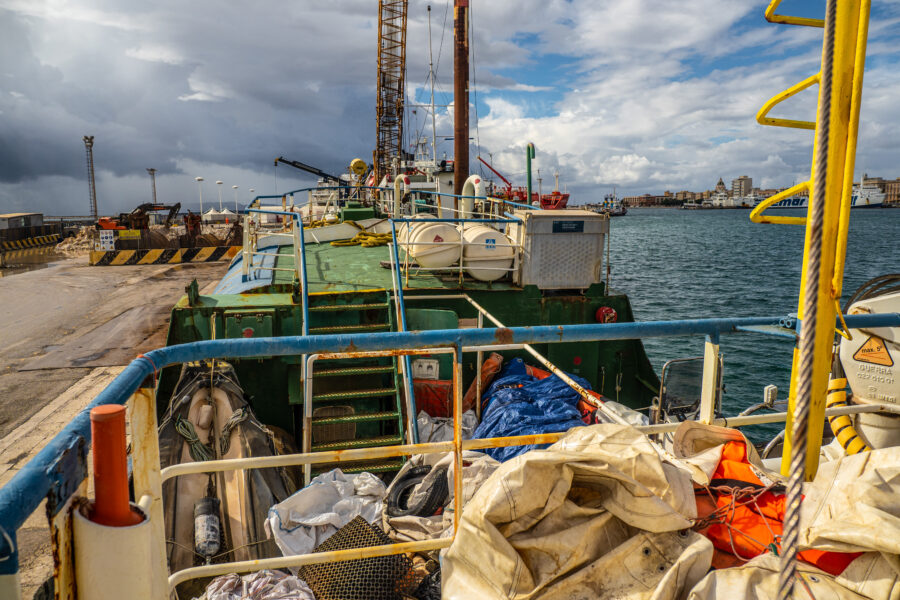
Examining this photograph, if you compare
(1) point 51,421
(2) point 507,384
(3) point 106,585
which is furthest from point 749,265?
(3) point 106,585

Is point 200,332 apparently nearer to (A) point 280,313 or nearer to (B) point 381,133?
(A) point 280,313

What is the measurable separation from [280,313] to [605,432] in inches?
245

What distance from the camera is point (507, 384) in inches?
311

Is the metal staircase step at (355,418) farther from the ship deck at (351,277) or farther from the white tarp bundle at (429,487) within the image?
the white tarp bundle at (429,487)

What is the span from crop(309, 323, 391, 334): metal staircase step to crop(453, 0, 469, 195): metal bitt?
38.0 feet

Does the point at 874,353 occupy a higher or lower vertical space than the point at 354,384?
higher

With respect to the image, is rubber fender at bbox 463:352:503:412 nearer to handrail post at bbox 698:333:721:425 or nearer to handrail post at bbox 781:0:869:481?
handrail post at bbox 698:333:721:425

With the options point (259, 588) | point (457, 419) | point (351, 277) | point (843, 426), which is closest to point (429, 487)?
point (259, 588)

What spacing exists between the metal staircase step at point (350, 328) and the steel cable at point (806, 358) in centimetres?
616

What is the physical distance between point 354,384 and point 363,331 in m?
0.75

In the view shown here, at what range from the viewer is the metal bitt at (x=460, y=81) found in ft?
57.8

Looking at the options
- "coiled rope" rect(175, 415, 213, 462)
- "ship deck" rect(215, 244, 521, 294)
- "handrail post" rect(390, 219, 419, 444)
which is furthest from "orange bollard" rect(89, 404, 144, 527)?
"ship deck" rect(215, 244, 521, 294)

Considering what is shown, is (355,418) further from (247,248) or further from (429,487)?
(247,248)

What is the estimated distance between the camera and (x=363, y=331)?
7.71 metres
